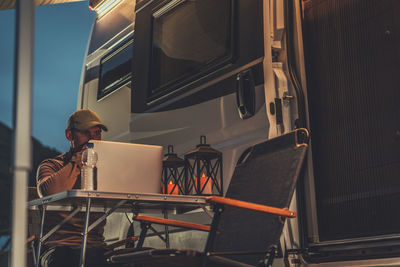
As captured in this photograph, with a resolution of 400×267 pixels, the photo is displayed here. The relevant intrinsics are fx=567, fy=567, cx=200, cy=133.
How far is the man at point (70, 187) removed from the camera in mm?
2812

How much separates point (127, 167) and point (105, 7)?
2222 mm

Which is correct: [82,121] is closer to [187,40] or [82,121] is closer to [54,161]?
[54,161]

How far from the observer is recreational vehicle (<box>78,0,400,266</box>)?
7.68 ft

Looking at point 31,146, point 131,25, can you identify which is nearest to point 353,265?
point 31,146

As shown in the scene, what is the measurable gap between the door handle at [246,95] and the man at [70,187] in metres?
0.89

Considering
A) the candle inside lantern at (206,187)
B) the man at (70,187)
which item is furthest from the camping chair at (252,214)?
the man at (70,187)

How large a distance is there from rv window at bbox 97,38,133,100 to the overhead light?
367 mm

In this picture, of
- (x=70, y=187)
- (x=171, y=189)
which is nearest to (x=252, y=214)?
(x=171, y=189)

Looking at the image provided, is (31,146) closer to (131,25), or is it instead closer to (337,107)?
(337,107)

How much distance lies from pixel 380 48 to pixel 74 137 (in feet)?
5.51

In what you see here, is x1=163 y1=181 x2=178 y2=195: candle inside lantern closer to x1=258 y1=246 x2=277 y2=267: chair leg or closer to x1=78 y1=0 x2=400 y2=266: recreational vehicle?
x1=78 y1=0 x2=400 y2=266: recreational vehicle

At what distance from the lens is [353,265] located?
2127 mm

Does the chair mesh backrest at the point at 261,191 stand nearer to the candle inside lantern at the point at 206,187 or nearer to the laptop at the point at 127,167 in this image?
the candle inside lantern at the point at 206,187

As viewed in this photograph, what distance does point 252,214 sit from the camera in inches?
96.7
